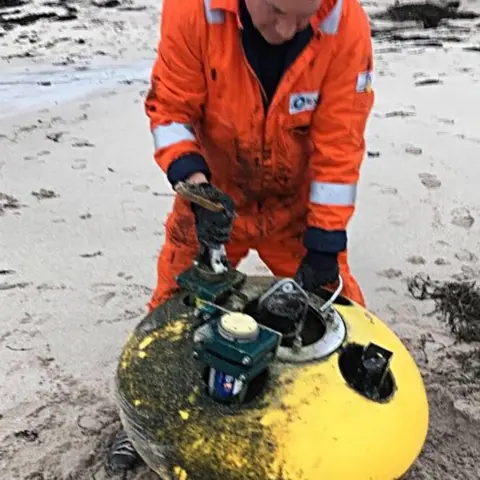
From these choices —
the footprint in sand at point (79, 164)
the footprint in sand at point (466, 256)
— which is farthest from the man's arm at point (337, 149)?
the footprint in sand at point (79, 164)

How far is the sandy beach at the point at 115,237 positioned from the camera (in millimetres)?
1961

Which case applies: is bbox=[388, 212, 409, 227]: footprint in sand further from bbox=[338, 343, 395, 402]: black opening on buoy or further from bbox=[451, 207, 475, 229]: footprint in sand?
bbox=[338, 343, 395, 402]: black opening on buoy

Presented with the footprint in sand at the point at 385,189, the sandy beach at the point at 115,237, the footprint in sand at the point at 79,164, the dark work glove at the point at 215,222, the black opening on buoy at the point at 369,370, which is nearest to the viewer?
the black opening on buoy at the point at 369,370

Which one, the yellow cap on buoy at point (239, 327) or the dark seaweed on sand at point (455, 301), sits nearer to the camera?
the yellow cap on buoy at point (239, 327)

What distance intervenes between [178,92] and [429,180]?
1659mm

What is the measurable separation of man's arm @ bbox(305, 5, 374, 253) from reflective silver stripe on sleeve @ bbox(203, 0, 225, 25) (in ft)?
0.83

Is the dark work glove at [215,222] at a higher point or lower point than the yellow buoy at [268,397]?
higher

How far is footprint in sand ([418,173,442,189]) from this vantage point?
3.15 metres

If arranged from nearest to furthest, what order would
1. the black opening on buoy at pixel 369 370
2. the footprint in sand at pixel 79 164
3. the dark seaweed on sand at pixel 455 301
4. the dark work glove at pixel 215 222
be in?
the black opening on buoy at pixel 369 370 < the dark work glove at pixel 215 222 < the dark seaweed on sand at pixel 455 301 < the footprint in sand at pixel 79 164

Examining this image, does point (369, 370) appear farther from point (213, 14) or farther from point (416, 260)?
point (416, 260)

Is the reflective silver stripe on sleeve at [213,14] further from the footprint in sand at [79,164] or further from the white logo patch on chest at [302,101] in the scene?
the footprint in sand at [79,164]

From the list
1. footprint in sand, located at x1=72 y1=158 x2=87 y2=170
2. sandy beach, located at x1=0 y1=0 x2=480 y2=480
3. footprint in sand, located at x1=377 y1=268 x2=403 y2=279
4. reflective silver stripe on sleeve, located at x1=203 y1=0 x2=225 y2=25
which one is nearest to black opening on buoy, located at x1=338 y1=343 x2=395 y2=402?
sandy beach, located at x1=0 y1=0 x2=480 y2=480

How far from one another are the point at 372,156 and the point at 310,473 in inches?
87.8

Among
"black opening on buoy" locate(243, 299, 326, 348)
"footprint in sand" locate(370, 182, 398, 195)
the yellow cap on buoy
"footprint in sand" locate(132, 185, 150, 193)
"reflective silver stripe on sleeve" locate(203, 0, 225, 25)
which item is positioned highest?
"reflective silver stripe on sleeve" locate(203, 0, 225, 25)
